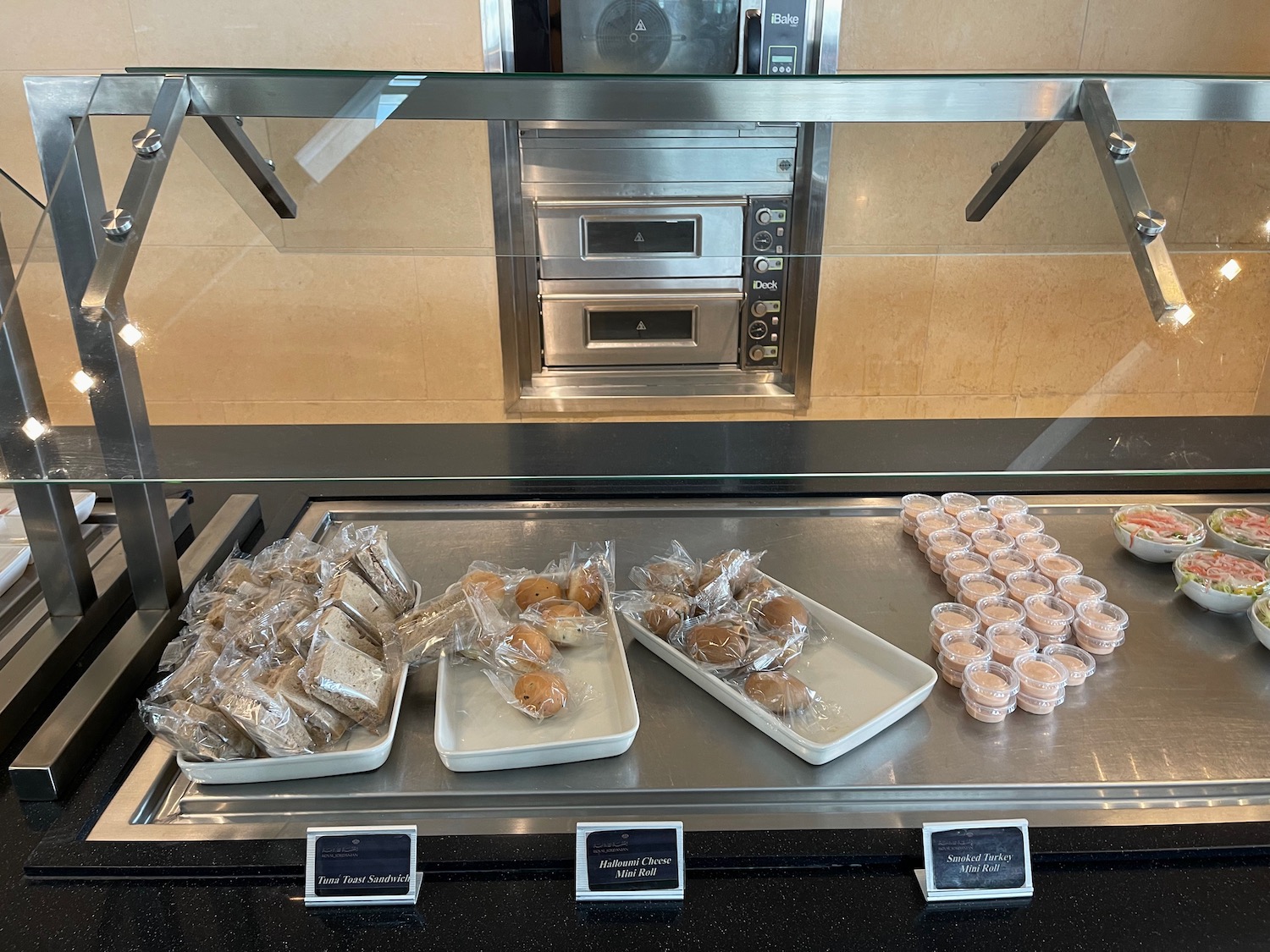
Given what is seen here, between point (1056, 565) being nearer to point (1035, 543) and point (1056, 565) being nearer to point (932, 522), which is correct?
point (1035, 543)

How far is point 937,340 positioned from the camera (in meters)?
0.92

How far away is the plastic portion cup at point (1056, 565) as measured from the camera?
1055 millimetres

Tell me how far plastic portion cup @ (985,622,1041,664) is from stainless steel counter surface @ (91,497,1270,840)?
0.20ft

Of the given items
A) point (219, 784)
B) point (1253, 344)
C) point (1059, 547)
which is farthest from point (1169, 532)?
point (219, 784)

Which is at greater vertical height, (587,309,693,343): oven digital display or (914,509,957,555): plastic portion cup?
(914,509,957,555): plastic portion cup

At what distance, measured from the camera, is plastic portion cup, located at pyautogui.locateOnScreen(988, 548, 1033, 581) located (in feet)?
3.49

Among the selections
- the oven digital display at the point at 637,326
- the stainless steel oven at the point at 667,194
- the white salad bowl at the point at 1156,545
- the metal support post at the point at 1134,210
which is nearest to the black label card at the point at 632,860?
the metal support post at the point at 1134,210

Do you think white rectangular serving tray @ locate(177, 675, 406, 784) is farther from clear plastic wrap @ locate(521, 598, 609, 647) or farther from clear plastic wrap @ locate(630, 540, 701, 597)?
clear plastic wrap @ locate(630, 540, 701, 597)

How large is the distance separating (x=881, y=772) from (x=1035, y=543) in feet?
1.50

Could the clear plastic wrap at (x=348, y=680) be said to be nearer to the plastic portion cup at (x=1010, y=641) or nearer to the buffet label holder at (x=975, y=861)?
the buffet label holder at (x=975, y=861)

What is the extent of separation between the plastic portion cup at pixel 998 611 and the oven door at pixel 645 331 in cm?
158

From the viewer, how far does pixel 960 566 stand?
3.53 ft

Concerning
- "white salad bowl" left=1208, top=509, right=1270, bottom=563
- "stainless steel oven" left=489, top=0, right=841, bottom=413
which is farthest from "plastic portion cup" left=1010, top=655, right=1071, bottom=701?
"stainless steel oven" left=489, top=0, right=841, bottom=413

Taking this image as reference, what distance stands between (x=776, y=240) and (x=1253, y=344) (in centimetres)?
180
